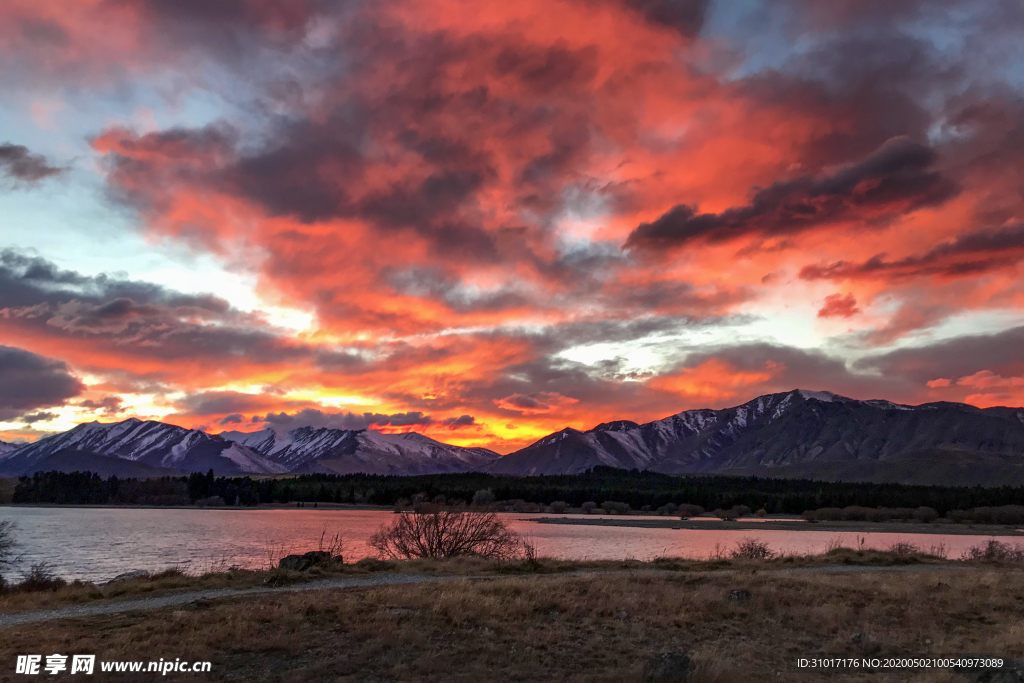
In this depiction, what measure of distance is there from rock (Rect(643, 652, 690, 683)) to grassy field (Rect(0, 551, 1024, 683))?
236mm

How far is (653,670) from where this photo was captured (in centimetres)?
1605

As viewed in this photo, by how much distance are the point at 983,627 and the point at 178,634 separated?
1027 inches

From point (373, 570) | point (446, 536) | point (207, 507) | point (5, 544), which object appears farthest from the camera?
point (207, 507)

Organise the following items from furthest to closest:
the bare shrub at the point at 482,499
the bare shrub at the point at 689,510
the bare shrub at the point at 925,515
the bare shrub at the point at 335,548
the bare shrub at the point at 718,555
→ the bare shrub at the point at 689,510
the bare shrub at the point at 925,515
the bare shrub at the point at 482,499
the bare shrub at the point at 718,555
the bare shrub at the point at 335,548

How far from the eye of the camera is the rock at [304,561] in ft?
91.9

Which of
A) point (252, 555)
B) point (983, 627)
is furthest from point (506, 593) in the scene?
point (252, 555)

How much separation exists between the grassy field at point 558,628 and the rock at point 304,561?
4802 mm

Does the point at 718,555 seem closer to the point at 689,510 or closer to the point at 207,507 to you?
the point at 689,510

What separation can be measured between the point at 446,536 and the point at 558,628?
2161cm

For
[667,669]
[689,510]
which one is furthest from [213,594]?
[689,510]

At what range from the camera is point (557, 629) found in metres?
20.2

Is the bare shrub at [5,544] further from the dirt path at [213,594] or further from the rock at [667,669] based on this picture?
the rock at [667,669]

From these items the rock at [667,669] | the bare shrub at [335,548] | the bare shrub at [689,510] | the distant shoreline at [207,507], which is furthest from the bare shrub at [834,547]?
the distant shoreline at [207,507]

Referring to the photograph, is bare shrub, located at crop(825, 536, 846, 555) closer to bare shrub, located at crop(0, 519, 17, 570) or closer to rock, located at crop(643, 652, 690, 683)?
rock, located at crop(643, 652, 690, 683)
